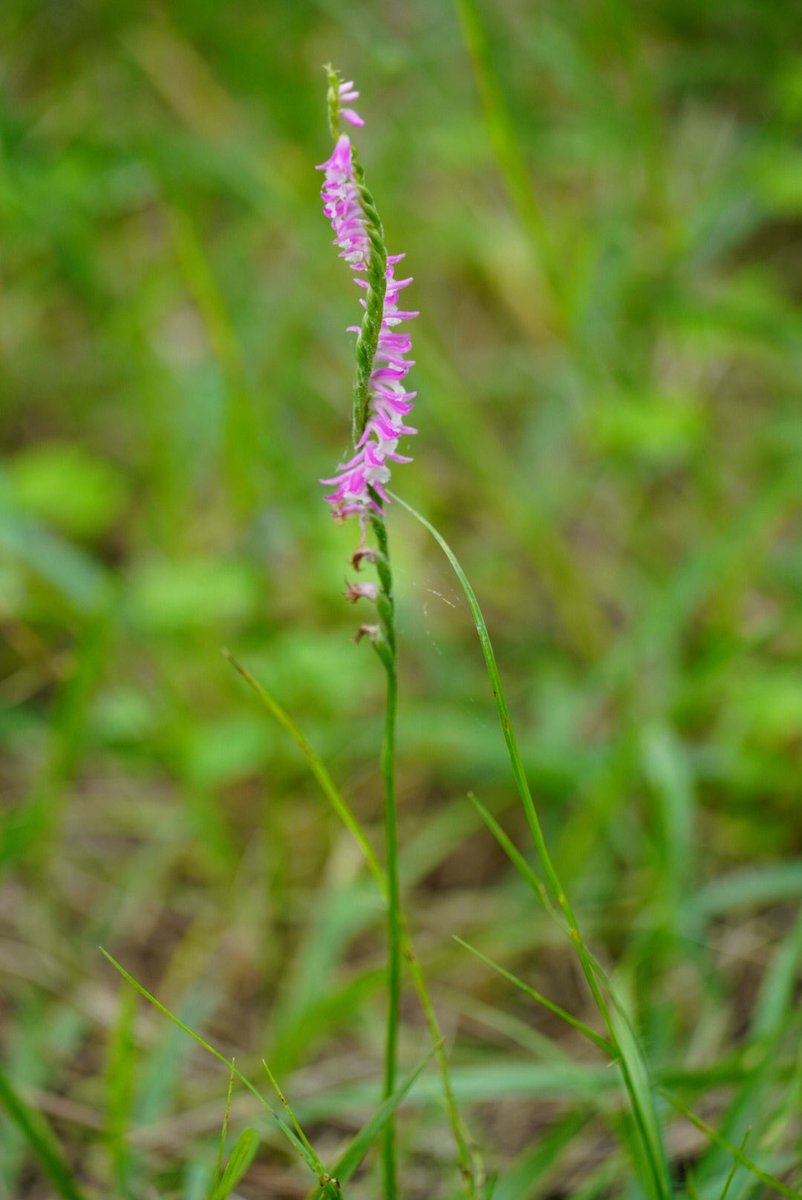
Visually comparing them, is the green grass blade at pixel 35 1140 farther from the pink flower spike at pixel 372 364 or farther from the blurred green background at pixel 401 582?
the pink flower spike at pixel 372 364

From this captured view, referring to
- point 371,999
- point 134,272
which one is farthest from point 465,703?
point 134,272

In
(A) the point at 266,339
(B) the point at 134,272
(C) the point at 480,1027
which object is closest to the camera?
(C) the point at 480,1027

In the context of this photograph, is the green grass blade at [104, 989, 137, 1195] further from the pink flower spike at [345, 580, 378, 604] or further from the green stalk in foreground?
the pink flower spike at [345, 580, 378, 604]

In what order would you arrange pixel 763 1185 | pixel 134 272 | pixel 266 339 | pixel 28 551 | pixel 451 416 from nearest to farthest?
1. pixel 763 1185
2. pixel 28 551
3. pixel 451 416
4. pixel 266 339
5. pixel 134 272

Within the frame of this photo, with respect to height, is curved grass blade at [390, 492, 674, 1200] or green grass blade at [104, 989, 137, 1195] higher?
curved grass blade at [390, 492, 674, 1200]

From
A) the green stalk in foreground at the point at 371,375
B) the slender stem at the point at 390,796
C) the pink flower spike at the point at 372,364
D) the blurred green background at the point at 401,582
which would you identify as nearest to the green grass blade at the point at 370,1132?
the slender stem at the point at 390,796

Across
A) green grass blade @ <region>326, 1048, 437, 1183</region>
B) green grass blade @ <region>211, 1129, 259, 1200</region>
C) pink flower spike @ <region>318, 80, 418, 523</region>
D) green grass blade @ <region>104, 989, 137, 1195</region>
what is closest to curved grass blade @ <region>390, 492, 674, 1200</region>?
pink flower spike @ <region>318, 80, 418, 523</region>

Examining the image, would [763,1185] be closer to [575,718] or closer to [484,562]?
[575,718]

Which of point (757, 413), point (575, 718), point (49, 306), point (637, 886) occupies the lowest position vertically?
point (637, 886)

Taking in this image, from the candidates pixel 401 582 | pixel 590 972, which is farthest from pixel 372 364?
pixel 401 582
